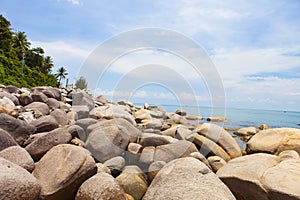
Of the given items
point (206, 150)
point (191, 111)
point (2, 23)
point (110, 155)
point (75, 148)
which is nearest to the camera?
point (75, 148)

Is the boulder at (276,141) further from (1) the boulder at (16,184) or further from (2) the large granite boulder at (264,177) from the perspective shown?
(1) the boulder at (16,184)

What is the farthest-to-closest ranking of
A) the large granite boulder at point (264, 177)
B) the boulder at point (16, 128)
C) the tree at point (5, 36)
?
the tree at point (5, 36), the boulder at point (16, 128), the large granite boulder at point (264, 177)

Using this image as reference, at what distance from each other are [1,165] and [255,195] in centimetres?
376

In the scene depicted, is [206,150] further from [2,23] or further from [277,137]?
[2,23]

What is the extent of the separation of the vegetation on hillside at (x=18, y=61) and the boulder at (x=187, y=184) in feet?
67.2

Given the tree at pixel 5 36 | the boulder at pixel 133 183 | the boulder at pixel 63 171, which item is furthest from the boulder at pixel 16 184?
the tree at pixel 5 36

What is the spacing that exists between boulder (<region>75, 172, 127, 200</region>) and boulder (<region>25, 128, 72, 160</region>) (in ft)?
5.38

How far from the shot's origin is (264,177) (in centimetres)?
371

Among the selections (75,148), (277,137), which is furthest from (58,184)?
(277,137)

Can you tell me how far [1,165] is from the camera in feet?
10.8

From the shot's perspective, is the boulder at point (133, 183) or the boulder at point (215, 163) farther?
the boulder at point (215, 163)

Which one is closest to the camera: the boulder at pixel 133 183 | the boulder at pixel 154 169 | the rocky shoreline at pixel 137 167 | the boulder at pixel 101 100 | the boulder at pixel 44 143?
the rocky shoreline at pixel 137 167

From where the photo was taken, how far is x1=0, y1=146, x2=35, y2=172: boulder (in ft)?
12.8

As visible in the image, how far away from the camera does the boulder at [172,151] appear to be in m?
5.31
